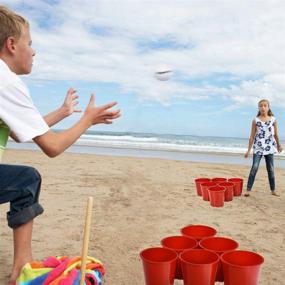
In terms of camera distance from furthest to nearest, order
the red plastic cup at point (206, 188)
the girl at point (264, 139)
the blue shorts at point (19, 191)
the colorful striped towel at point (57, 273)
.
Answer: the girl at point (264, 139)
the red plastic cup at point (206, 188)
the blue shorts at point (19, 191)
the colorful striped towel at point (57, 273)

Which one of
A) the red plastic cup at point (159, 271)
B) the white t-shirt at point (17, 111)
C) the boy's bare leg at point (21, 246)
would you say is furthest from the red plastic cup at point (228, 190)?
the white t-shirt at point (17, 111)

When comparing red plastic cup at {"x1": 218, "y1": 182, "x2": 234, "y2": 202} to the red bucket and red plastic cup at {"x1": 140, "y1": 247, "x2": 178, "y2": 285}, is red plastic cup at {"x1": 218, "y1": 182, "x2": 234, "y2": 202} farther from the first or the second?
red plastic cup at {"x1": 140, "y1": 247, "x2": 178, "y2": 285}

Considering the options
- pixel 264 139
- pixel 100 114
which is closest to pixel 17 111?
pixel 100 114

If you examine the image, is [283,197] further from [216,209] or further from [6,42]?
[6,42]

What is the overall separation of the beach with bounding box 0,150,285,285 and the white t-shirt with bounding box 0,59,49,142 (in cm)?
132

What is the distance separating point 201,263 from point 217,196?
2.67 meters

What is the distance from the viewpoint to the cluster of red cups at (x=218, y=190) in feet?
17.5

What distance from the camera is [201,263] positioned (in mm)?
2717

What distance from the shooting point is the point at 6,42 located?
246 centimetres

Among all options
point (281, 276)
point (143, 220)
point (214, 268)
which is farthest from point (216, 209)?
point (214, 268)

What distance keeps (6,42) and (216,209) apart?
3869 mm

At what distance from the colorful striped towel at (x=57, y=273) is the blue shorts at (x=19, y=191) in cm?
34

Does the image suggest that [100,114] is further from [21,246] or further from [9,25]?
[21,246]

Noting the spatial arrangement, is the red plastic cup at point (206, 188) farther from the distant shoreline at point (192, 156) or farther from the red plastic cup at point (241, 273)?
the distant shoreline at point (192, 156)
